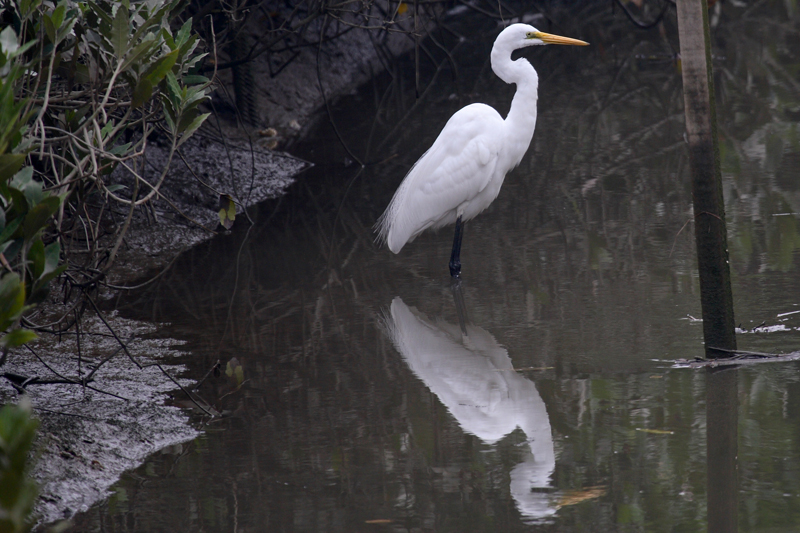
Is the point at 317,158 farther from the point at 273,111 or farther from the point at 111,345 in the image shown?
the point at 111,345

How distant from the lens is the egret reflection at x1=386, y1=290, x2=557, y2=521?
286 cm

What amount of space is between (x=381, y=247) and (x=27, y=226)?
370 cm

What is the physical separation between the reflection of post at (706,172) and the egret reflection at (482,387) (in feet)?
2.58

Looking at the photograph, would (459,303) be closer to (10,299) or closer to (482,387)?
(482,387)

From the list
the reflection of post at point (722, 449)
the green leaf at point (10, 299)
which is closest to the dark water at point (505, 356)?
the reflection of post at point (722, 449)

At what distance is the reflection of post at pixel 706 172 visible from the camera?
322 centimetres

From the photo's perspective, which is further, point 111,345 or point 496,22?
point 496,22

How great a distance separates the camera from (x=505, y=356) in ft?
13.2

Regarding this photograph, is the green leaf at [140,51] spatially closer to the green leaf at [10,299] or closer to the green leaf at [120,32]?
the green leaf at [120,32]

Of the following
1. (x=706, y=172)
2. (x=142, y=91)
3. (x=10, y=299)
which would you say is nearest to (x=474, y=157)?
(x=706, y=172)

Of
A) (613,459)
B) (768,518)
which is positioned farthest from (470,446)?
(768,518)

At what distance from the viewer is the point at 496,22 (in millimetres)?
13469

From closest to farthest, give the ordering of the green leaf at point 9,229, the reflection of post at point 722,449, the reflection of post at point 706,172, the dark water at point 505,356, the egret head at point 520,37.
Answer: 1. the green leaf at point 9,229
2. the reflection of post at point 722,449
3. the dark water at point 505,356
4. the reflection of post at point 706,172
5. the egret head at point 520,37

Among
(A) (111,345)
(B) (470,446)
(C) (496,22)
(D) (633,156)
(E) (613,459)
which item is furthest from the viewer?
(C) (496,22)
